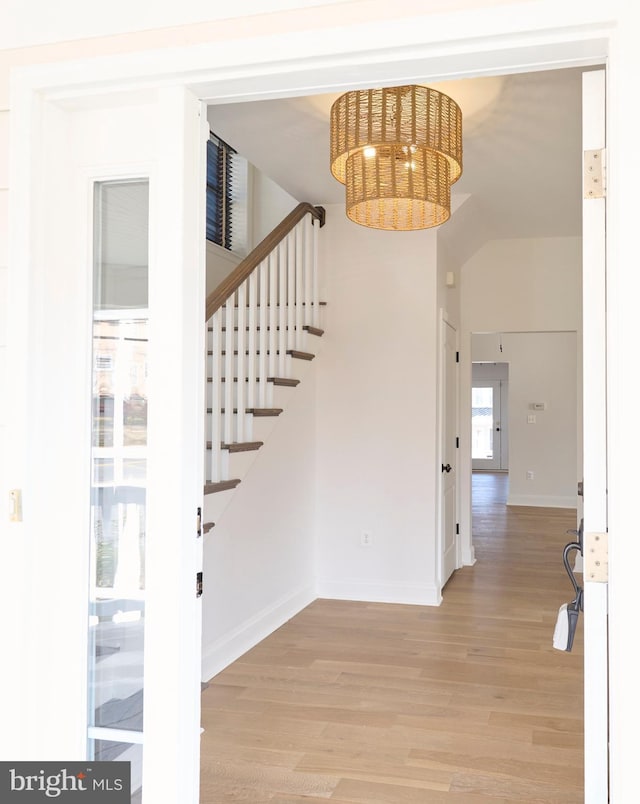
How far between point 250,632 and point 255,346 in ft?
5.93

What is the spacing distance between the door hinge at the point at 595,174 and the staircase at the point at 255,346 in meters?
2.45

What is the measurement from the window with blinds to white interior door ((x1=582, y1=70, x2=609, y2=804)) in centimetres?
517

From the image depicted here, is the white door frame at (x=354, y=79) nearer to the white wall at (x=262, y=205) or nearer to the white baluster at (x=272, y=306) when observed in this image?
the white baluster at (x=272, y=306)

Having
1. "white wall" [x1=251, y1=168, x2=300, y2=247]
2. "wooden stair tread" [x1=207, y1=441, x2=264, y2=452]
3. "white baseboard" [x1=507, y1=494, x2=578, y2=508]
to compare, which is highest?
"white wall" [x1=251, y1=168, x2=300, y2=247]

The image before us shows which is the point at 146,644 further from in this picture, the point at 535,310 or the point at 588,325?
the point at 535,310

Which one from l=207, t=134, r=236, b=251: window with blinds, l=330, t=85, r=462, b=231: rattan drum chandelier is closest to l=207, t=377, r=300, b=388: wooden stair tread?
l=330, t=85, r=462, b=231: rattan drum chandelier

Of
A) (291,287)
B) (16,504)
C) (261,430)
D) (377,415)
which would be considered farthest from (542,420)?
(16,504)

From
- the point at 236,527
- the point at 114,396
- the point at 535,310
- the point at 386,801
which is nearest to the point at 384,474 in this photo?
the point at 236,527

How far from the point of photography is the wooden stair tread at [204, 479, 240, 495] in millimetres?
3844

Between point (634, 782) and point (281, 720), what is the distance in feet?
6.77

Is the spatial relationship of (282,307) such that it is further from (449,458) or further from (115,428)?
(115,428)

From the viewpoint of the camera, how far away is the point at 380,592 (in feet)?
18.7

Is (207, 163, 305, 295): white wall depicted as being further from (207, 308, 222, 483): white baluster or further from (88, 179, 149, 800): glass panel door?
(88, 179, 149, 800): glass panel door

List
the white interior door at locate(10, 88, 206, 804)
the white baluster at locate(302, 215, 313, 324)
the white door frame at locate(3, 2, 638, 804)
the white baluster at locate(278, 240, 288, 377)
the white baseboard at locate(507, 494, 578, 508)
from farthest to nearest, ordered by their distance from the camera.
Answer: the white baseboard at locate(507, 494, 578, 508), the white baluster at locate(302, 215, 313, 324), the white baluster at locate(278, 240, 288, 377), the white interior door at locate(10, 88, 206, 804), the white door frame at locate(3, 2, 638, 804)
